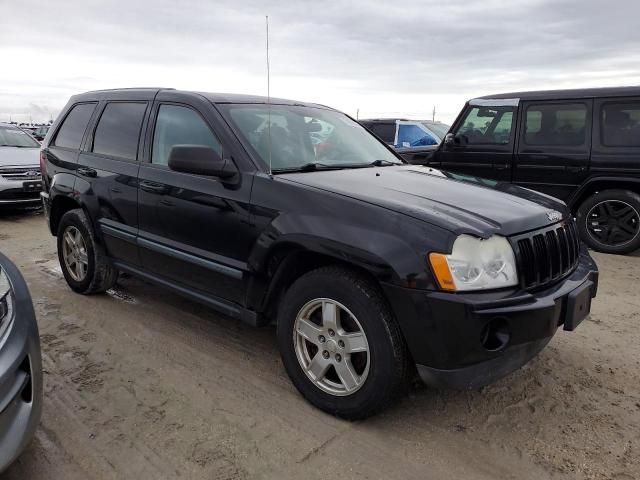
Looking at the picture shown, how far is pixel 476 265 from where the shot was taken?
7.75ft

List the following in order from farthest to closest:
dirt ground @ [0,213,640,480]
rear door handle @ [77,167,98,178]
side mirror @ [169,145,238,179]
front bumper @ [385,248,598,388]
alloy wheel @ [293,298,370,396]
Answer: rear door handle @ [77,167,98,178] → side mirror @ [169,145,238,179] → alloy wheel @ [293,298,370,396] → dirt ground @ [0,213,640,480] → front bumper @ [385,248,598,388]

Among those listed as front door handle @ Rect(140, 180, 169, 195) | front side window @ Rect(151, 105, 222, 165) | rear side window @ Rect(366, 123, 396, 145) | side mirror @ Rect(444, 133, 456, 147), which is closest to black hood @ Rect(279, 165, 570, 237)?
front side window @ Rect(151, 105, 222, 165)

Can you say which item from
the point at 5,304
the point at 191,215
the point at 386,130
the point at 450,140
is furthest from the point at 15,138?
the point at 5,304

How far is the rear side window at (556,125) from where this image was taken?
653 centimetres

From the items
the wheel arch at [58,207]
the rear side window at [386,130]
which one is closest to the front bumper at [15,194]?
the wheel arch at [58,207]

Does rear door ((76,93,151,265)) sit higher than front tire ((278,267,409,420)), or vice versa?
rear door ((76,93,151,265))

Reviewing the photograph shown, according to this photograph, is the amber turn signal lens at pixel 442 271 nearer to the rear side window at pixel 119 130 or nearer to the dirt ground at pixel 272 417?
the dirt ground at pixel 272 417

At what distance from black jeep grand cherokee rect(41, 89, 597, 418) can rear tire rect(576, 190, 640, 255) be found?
→ 3655mm

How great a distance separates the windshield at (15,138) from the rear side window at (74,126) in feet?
19.1

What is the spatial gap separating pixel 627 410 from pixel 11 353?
123 inches

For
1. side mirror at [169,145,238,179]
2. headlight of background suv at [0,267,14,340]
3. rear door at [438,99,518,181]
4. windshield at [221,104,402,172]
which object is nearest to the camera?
headlight of background suv at [0,267,14,340]

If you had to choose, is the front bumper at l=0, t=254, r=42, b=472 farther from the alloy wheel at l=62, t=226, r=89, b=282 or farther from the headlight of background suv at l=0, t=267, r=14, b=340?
the alloy wheel at l=62, t=226, r=89, b=282

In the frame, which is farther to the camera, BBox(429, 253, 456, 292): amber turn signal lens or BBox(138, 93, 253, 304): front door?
BBox(138, 93, 253, 304): front door

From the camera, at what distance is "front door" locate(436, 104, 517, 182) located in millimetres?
6969
